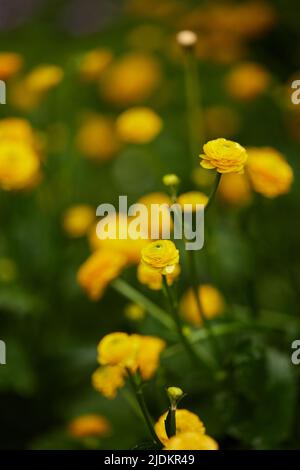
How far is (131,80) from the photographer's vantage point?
146 centimetres

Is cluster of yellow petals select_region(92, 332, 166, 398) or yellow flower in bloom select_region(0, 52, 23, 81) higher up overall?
yellow flower in bloom select_region(0, 52, 23, 81)

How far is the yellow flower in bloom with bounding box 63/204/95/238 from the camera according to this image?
1006 mm

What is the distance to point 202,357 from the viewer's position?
81cm

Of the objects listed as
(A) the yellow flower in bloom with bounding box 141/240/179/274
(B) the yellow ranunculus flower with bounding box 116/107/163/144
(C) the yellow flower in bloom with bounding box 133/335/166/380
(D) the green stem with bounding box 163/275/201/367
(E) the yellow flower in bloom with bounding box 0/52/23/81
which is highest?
(E) the yellow flower in bloom with bounding box 0/52/23/81

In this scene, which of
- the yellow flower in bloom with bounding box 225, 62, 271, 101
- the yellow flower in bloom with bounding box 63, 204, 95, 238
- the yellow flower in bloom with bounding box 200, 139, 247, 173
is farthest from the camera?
the yellow flower in bloom with bounding box 225, 62, 271, 101

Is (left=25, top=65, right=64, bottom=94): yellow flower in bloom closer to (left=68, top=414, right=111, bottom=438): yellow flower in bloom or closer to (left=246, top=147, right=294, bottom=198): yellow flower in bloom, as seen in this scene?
(left=246, top=147, right=294, bottom=198): yellow flower in bloom

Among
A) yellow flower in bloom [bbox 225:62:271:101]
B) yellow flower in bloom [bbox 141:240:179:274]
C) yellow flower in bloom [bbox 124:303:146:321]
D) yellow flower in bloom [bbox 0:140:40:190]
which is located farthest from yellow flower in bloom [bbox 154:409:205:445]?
yellow flower in bloom [bbox 225:62:271:101]

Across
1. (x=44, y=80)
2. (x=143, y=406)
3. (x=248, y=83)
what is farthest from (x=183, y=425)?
(x=248, y=83)

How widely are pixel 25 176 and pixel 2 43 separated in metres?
0.95

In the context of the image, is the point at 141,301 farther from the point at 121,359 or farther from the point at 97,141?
the point at 97,141

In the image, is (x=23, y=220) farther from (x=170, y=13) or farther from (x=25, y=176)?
(x=170, y=13)

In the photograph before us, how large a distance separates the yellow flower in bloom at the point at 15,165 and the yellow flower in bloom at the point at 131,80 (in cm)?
60

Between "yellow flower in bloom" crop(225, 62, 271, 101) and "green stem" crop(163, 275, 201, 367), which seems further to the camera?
"yellow flower in bloom" crop(225, 62, 271, 101)
